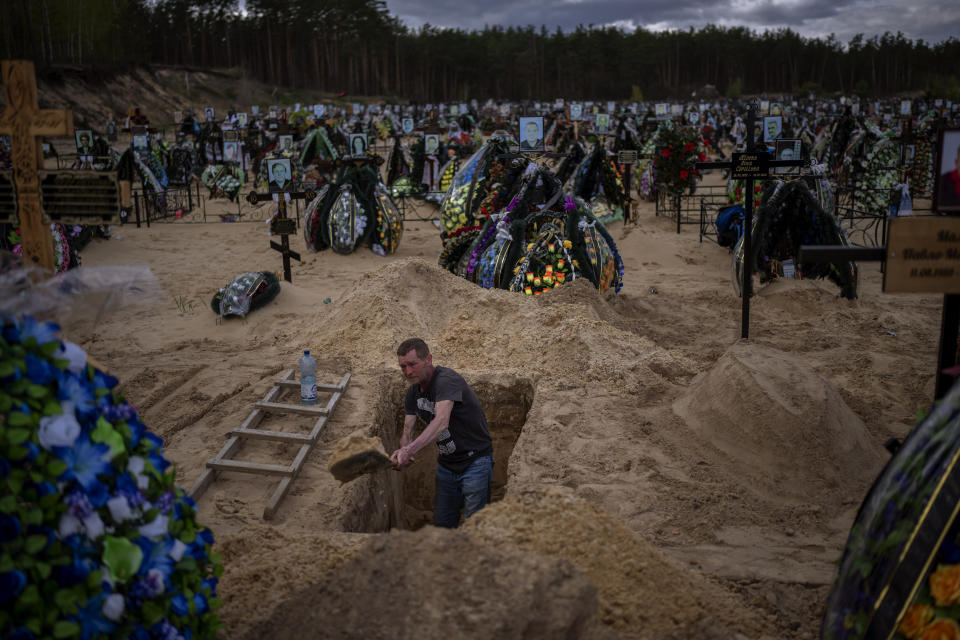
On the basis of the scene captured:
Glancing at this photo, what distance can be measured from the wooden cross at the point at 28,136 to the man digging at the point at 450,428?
203cm

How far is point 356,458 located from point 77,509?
1.90 metres

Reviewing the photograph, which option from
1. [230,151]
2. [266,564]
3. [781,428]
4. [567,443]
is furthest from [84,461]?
[230,151]

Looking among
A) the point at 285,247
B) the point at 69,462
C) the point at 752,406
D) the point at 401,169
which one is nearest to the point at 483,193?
the point at 285,247

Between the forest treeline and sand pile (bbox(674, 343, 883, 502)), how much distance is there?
46328 mm

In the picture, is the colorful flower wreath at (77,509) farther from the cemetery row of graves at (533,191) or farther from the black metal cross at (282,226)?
the black metal cross at (282,226)

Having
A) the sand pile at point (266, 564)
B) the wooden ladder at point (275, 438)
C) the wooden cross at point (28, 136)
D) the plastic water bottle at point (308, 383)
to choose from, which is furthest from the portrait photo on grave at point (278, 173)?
the sand pile at point (266, 564)

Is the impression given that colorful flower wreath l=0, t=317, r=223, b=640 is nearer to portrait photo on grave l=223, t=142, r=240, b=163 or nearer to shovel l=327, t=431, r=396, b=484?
shovel l=327, t=431, r=396, b=484

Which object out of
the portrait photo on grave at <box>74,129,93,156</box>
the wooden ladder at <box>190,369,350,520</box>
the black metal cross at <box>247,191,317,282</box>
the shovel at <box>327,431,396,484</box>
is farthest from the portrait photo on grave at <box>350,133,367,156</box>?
the shovel at <box>327,431,396,484</box>

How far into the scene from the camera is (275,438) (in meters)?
5.39

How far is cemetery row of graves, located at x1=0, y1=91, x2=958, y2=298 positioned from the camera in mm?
9148

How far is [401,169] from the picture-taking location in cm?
2183

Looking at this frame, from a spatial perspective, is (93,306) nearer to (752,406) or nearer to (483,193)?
(752,406)

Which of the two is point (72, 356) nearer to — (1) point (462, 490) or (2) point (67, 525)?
(2) point (67, 525)

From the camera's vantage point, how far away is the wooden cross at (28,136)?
3.64 m
